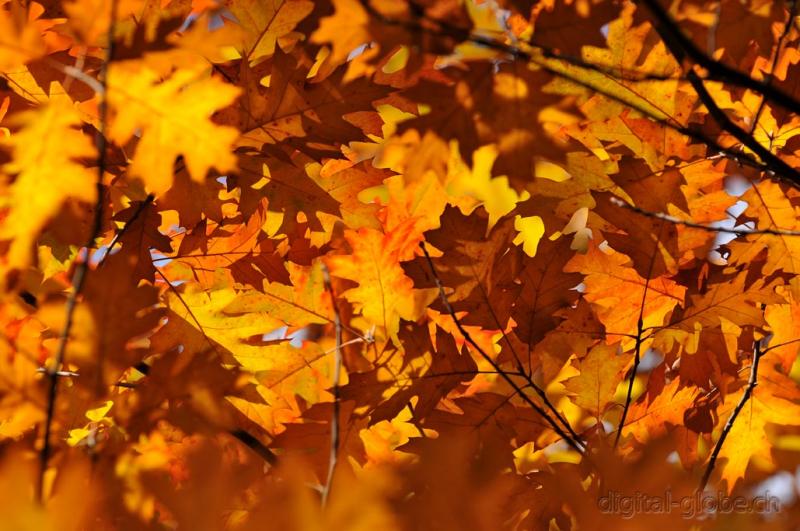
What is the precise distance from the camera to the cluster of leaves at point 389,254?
0.88 meters

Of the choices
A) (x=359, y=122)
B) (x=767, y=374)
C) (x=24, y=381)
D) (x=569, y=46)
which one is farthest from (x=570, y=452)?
(x=24, y=381)

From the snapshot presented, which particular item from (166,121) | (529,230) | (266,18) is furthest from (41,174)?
(529,230)

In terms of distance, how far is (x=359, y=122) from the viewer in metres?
1.38

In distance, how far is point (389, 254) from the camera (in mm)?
1483

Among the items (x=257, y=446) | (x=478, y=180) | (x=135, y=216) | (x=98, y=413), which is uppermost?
(x=478, y=180)

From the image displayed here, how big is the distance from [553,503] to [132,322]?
769 millimetres

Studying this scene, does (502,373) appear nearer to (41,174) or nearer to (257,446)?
(257,446)

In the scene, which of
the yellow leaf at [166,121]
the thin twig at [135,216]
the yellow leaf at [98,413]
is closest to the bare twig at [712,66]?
the yellow leaf at [166,121]

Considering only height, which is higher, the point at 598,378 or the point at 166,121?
the point at 166,121

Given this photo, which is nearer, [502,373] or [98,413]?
[502,373]

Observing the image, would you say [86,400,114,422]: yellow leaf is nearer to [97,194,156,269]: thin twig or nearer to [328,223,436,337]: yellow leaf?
[97,194,156,269]: thin twig

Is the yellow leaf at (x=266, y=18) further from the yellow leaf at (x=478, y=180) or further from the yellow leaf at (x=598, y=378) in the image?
the yellow leaf at (x=598, y=378)

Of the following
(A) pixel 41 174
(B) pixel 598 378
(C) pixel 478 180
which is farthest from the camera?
(C) pixel 478 180

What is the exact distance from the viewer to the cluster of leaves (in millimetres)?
881
